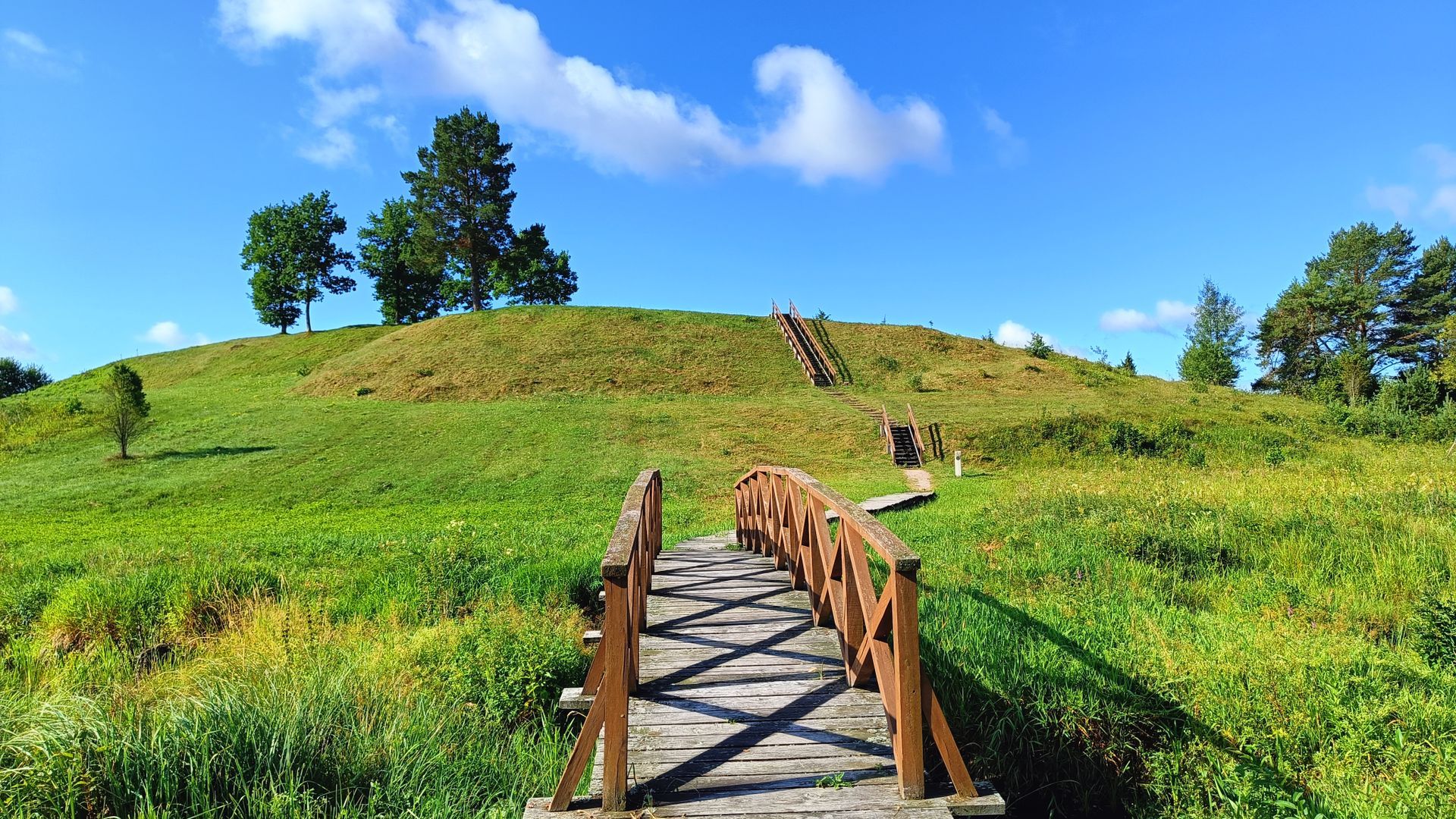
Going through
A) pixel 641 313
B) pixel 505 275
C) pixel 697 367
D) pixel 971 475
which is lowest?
pixel 971 475

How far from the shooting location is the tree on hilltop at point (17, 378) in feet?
153

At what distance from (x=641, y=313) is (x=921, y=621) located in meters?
40.9

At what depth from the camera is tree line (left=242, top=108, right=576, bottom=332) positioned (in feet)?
164

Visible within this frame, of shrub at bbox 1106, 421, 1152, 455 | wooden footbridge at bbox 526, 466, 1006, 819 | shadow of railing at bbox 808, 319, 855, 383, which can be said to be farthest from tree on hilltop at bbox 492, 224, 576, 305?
wooden footbridge at bbox 526, 466, 1006, 819

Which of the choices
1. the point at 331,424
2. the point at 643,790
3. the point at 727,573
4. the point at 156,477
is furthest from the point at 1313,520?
the point at 331,424

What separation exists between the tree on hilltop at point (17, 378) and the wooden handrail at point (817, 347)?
2054 inches

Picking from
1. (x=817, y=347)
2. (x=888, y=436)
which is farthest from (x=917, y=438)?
(x=817, y=347)

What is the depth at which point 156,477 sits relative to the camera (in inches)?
803

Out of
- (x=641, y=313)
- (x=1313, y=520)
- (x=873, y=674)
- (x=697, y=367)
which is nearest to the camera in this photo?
(x=873, y=674)

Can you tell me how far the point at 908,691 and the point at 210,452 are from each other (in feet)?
91.0

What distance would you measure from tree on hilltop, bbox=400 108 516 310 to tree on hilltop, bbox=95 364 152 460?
27.1 metres

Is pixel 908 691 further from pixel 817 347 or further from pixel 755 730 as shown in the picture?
pixel 817 347

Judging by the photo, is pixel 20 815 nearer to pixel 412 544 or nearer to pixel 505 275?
pixel 412 544

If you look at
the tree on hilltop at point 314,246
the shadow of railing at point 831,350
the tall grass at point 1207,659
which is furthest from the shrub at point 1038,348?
the tree on hilltop at point 314,246
